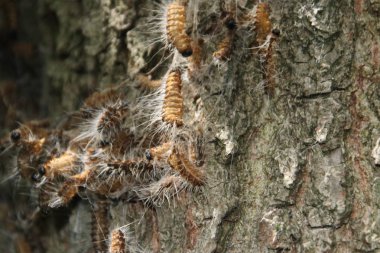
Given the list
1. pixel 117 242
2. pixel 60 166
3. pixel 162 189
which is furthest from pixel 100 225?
pixel 162 189

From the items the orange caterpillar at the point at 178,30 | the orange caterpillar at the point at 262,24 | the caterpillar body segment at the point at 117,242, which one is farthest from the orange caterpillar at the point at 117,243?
the orange caterpillar at the point at 262,24

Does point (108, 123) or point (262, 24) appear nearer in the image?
point (262, 24)

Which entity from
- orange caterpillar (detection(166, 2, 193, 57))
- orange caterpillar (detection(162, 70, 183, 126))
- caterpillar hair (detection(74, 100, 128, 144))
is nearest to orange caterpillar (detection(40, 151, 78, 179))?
caterpillar hair (detection(74, 100, 128, 144))

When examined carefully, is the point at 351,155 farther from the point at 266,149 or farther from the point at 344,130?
the point at 266,149

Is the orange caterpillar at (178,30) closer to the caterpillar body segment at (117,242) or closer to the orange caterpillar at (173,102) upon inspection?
the orange caterpillar at (173,102)

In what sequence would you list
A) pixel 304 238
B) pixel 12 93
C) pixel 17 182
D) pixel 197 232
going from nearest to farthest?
pixel 304 238 → pixel 197 232 → pixel 17 182 → pixel 12 93

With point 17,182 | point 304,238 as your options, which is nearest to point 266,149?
point 304,238

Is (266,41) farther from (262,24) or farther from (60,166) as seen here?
(60,166)
